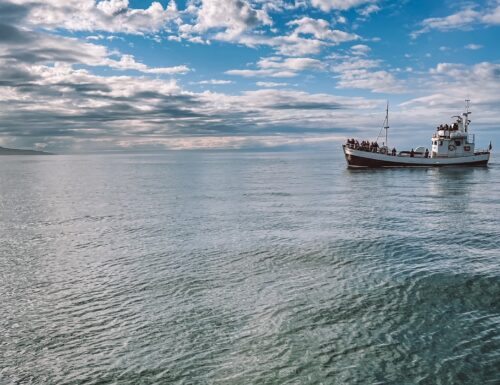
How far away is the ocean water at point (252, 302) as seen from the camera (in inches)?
455

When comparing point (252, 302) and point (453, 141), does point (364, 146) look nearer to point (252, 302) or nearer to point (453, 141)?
point (453, 141)

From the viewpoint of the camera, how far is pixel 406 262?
21.6 m

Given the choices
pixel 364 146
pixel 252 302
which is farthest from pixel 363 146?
pixel 252 302

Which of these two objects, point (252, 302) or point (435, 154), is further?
point (435, 154)

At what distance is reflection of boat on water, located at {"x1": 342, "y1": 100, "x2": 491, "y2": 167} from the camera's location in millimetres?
97688

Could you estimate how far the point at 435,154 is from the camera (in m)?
99.5

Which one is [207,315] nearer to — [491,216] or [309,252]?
[309,252]

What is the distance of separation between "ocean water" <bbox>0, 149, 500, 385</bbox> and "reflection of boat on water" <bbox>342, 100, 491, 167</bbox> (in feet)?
219

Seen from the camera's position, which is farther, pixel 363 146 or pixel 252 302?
pixel 363 146

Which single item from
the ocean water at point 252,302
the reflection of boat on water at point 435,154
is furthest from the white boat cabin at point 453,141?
the ocean water at point 252,302

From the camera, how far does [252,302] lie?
16.3 m

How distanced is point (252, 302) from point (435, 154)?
95213mm

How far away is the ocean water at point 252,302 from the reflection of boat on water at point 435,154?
66862 millimetres

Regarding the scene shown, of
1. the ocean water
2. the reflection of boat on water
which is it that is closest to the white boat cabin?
the reflection of boat on water
